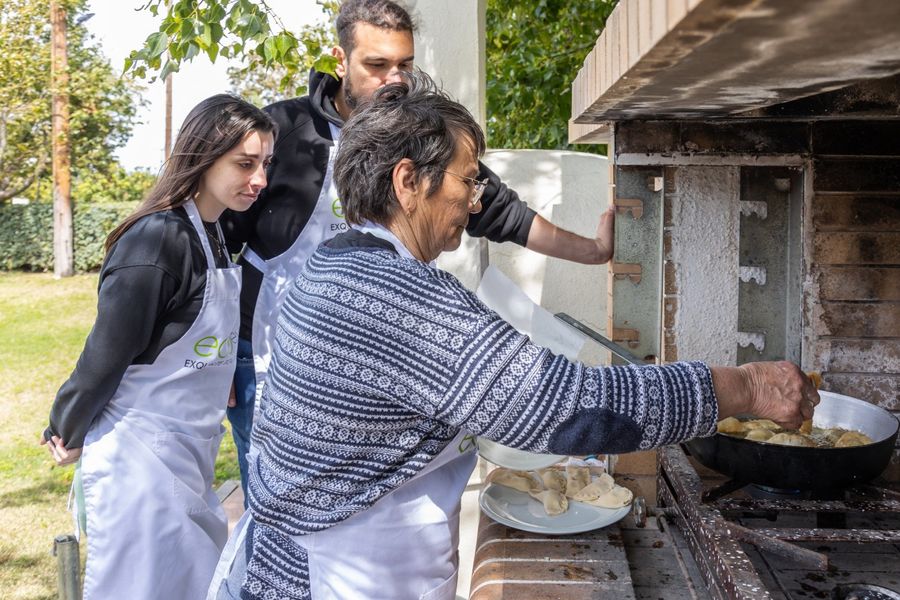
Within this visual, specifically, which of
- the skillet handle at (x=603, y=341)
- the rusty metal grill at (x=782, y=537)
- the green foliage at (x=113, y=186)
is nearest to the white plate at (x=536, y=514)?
the rusty metal grill at (x=782, y=537)

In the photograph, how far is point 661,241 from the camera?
8.50 ft

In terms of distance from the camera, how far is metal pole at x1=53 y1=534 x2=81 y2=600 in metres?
2.73

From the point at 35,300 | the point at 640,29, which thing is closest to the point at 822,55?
the point at 640,29

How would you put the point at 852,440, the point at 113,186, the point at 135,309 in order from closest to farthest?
the point at 852,440 < the point at 135,309 < the point at 113,186

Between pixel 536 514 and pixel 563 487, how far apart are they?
0.17 meters

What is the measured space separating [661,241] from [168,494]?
5.82 ft

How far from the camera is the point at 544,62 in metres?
6.69

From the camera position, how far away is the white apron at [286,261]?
2770 millimetres

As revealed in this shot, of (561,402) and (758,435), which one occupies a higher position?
(561,402)

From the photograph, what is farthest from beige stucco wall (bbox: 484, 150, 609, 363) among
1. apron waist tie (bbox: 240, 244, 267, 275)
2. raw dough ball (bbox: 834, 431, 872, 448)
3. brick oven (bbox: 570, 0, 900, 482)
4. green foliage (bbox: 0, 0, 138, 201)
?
green foliage (bbox: 0, 0, 138, 201)

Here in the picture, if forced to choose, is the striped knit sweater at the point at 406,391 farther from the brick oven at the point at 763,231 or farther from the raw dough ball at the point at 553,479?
the raw dough ball at the point at 553,479

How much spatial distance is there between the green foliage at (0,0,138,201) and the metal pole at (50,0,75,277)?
0.78ft

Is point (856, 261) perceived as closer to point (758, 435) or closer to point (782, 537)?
point (758, 435)

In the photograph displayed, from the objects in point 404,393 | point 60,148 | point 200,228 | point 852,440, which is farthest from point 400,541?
point 60,148
